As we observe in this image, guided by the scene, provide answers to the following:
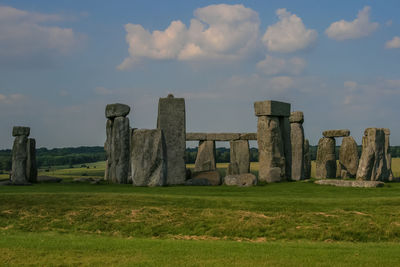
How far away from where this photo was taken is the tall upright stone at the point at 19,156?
23.2 metres

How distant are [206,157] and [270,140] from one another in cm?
899

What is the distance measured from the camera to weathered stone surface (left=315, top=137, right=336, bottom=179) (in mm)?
29984

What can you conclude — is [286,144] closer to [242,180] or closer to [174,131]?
[242,180]

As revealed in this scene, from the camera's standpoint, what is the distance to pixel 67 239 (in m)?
12.0

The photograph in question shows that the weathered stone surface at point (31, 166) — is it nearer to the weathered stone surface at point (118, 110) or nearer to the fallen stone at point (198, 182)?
the weathered stone surface at point (118, 110)

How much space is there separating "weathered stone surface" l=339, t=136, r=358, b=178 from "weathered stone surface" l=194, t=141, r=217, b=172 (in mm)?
7739

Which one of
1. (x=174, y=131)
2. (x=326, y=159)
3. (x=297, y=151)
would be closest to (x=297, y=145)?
(x=297, y=151)

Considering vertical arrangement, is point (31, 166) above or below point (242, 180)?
above

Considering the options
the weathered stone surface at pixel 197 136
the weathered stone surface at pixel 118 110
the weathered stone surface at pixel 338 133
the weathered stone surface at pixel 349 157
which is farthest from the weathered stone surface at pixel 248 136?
the weathered stone surface at pixel 118 110

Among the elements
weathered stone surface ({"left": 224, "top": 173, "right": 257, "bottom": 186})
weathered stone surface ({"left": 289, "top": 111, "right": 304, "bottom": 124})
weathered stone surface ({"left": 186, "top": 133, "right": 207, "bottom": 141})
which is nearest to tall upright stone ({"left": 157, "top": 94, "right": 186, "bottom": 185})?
weathered stone surface ({"left": 224, "top": 173, "right": 257, "bottom": 186})

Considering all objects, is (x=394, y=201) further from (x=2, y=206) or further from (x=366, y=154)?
(x=2, y=206)

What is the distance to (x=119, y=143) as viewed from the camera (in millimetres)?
24609

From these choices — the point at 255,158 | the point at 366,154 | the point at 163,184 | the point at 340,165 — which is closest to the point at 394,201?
the point at 366,154

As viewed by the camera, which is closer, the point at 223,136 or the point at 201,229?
the point at 201,229
